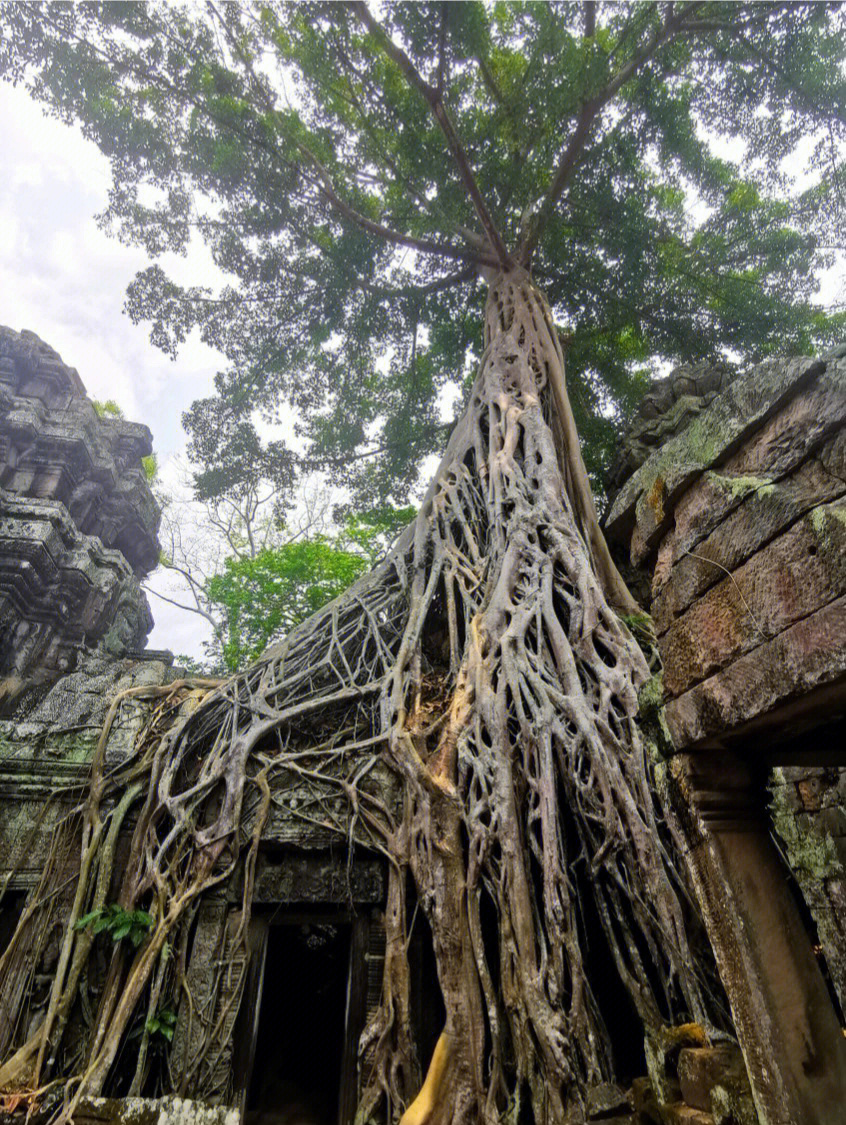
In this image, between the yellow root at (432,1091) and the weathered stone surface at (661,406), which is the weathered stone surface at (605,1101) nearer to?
the yellow root at (432,1091)

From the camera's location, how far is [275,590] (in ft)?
24.0

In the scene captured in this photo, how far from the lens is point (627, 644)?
297 centimetres

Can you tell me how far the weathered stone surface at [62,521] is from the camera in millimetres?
4738

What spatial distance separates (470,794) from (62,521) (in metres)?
4.28

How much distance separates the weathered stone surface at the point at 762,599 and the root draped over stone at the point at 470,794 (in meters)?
0.99

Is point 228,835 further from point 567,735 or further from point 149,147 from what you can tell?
point 149,147

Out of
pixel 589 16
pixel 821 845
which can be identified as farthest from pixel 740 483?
pixel 589 16

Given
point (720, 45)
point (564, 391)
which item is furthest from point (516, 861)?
point (720, 45)

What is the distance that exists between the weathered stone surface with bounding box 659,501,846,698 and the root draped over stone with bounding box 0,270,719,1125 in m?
0.99

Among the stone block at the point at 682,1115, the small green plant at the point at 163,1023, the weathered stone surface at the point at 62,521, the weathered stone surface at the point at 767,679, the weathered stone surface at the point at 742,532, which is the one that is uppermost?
the weathered stone surface at the point at 62,521

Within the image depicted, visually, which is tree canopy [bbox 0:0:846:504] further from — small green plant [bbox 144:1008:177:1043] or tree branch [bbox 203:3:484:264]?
small green plant [bbox 144:1008:177:1043]

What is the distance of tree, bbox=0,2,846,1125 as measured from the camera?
2.21 m

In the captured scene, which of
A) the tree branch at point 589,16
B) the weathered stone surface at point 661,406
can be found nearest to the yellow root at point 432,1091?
the weathered stone surface at point 661,406

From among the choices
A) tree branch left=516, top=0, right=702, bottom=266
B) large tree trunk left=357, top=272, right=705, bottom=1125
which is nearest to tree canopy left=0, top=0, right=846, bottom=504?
tree branch left=516, top=0, right=702, bottom=266
